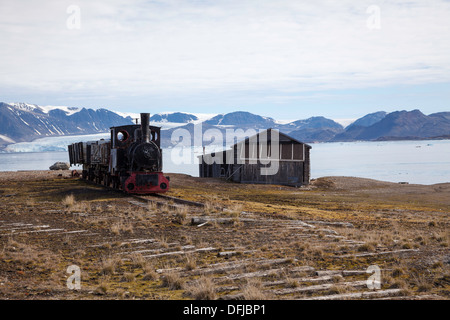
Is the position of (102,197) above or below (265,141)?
below

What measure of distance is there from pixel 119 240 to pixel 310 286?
6.37 m

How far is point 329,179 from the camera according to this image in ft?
177

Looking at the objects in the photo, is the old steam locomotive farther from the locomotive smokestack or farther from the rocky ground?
the rocky ground

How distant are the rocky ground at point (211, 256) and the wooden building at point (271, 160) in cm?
2820

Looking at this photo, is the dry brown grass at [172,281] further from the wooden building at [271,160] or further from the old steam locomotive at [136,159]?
the wooden building at [271,160]

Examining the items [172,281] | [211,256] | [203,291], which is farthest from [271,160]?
[203,291]

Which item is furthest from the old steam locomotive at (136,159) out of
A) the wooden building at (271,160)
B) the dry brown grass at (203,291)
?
the wooden building at (271,160)

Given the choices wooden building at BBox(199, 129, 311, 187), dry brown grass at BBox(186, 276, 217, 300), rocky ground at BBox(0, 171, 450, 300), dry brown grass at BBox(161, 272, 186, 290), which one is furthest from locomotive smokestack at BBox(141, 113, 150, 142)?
wooden building at BBox(199, 129, 311, 187)

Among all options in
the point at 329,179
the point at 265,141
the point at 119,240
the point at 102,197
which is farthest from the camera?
the point at 329,179

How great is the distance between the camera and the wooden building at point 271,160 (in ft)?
152

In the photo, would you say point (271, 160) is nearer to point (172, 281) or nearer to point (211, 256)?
point (211, 256)

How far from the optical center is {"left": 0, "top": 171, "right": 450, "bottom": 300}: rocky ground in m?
8.34
